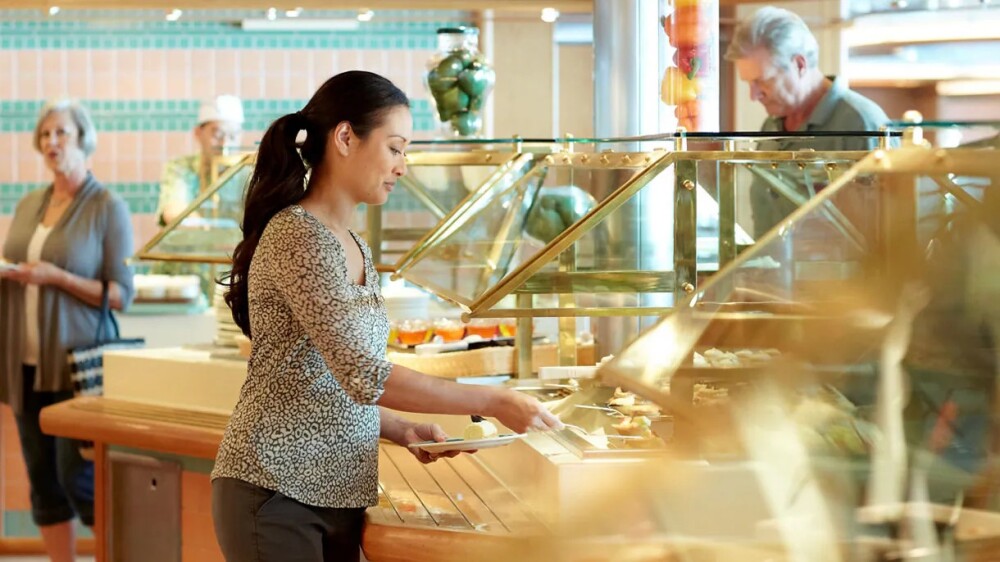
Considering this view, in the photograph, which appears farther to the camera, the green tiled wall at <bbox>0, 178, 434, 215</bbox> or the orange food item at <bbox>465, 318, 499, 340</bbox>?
the green tiled wall at <bbox>0, 178, 434, 215</bbox>

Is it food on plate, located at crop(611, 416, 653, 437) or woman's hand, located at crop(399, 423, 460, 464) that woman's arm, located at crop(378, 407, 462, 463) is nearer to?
woman's hand, located at crop(399, 423, 460, 464)

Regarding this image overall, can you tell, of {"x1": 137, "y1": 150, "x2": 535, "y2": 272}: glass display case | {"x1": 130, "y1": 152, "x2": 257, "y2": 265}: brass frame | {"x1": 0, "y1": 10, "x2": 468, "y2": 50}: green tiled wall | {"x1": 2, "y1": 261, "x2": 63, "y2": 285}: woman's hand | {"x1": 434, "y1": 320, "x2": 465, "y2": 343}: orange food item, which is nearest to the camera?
{"x1": 137, "y1": 150, "x2": 535, "y2": 272}: glass display case

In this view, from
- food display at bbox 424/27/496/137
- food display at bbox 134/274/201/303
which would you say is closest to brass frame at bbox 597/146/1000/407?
food display at bbox 424/27/496/137

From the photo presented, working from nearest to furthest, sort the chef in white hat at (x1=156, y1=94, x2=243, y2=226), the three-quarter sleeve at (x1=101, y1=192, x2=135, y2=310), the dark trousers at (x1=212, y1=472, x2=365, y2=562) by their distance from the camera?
1. the dark trousers at (x1=212, y1=472, x2=365, y2=562)
2. the three-quarter sleeve at (x1=101, y1=192, x2=135, y2=310)
3. the chef in white hat at (x1=156, y1=94, x2=243, y2=226)

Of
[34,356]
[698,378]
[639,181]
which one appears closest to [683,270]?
[639,181]

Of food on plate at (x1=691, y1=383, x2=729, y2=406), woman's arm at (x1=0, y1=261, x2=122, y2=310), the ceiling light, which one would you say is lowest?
food on plate at (x1=691, y1=383, x2=729, y2=406)

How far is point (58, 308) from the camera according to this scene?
16.5 ft

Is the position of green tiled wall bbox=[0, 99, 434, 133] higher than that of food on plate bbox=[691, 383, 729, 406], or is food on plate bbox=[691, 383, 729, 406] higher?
green tiled wall bbox=[0, 99, 434, 133]

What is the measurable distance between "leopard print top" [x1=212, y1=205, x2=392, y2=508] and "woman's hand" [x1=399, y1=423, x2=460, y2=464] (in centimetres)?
12

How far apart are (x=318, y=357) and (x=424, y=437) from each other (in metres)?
0.31

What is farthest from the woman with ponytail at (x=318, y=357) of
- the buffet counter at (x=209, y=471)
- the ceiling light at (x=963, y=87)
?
the ceiling light at (x=963, y=87)

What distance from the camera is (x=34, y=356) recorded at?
5.07 m

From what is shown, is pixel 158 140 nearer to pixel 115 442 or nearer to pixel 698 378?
pixel 115 442

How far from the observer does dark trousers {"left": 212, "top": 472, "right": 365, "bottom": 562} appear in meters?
2.41
